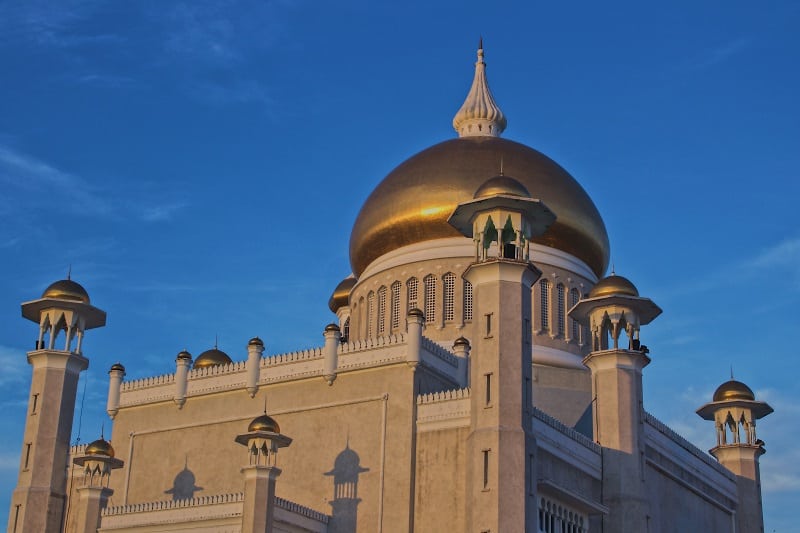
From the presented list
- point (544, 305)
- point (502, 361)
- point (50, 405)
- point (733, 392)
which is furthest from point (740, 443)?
point (50, 405)

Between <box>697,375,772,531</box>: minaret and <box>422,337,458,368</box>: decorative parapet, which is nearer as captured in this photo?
<box>422,337,458,368</box>: decorative parapet

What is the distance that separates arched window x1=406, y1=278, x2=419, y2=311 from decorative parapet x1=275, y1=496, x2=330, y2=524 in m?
7.43

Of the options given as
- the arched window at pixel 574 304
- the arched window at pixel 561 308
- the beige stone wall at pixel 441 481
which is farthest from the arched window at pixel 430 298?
the beige stone wall at pixel 441 481

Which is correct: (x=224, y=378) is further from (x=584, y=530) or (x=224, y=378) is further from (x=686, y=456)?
(x=686, y=456)

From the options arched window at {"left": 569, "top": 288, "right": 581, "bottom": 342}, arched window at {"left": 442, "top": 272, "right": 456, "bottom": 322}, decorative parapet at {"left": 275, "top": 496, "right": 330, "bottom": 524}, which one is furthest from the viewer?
arched window at {"left": 569, "top": 288, "right": 581, "bottom": 342}

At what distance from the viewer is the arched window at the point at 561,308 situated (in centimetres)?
3350

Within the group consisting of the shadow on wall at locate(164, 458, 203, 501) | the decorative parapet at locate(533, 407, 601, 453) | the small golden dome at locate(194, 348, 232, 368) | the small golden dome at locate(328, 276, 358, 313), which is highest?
the small golden dome at locate(328, 276, 358, 313)

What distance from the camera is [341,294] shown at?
3959cm

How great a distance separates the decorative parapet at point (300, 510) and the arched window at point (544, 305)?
8.46 m

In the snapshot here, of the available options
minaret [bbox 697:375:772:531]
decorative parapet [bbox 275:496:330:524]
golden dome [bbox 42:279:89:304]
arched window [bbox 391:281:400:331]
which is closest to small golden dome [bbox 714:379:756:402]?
minaret [bbox 697:375:772:531]

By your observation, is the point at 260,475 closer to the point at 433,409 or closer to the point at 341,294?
the point at 433,409

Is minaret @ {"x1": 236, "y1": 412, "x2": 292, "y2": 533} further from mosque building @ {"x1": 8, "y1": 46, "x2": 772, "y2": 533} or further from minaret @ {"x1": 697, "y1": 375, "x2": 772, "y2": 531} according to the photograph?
minaret @ {"x1": 697, "y1": 375, "x2": 772, "y2": 531}

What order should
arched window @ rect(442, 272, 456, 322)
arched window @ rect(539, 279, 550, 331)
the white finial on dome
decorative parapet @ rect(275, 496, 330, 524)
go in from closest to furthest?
decorative parapet @ rect(275, 496, 330, 524) → arched window @ rect(442, 272, 456, 322) → arched window @ rect(539, 279, 550, 331) → the white finial on dome

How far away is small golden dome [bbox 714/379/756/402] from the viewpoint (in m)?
35.0
